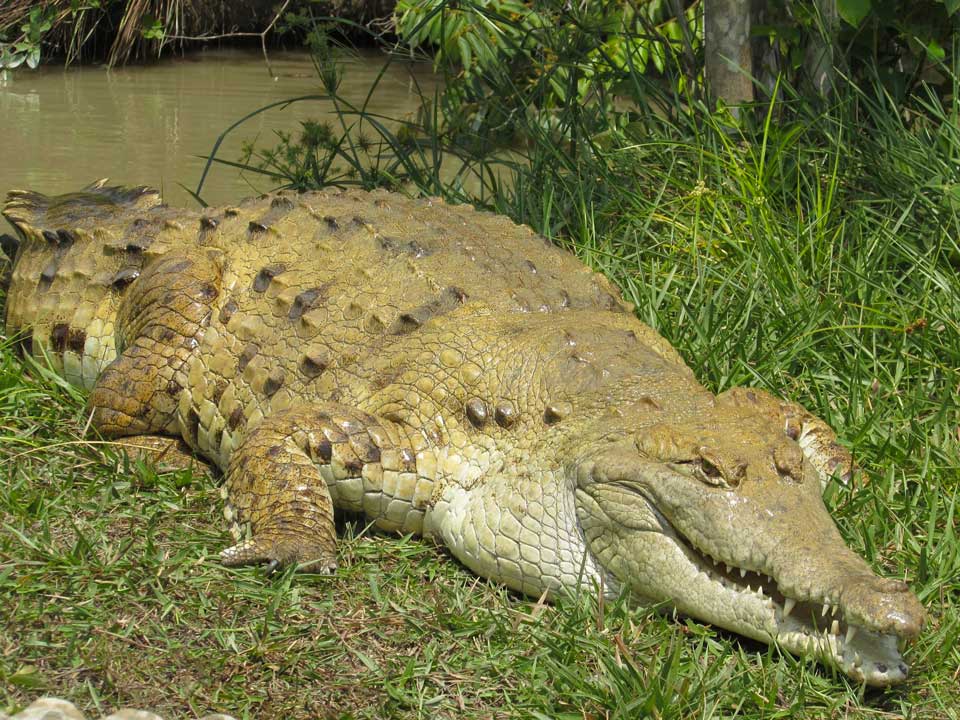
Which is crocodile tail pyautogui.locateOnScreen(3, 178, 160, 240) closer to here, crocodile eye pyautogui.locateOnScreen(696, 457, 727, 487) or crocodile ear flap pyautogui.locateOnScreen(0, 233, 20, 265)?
crocodile ear flap pyautogui.locateOnScreen(0, 233, 20, 265)

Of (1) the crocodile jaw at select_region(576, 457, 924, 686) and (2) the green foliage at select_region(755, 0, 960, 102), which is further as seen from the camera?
(2) the green foliage at select_region(755, 0, 960, 102)

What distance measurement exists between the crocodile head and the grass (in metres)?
0.12

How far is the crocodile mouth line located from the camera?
117 inches

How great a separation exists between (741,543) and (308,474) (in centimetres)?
143

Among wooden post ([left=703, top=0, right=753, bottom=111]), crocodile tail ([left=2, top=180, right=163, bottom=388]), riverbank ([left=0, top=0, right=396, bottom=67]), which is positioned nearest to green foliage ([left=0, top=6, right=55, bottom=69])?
riverbank ([left=0, top=0, right=396, bottom=67])

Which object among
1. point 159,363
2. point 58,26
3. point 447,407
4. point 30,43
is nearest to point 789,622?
point 447,407

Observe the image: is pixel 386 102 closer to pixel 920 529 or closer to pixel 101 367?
pixel 101 367

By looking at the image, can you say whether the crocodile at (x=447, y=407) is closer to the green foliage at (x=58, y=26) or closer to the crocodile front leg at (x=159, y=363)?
the crocodile front leg at (x=159, y=363)

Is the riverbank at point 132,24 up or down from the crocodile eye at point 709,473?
down

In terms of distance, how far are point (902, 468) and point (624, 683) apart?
5.48ft

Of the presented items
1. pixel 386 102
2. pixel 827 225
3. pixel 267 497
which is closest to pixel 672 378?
pixel 267 497

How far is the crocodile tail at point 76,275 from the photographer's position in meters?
4.91

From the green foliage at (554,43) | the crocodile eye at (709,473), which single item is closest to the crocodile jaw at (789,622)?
the crocodile eye at (709,473)

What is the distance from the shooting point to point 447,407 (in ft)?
12.6
